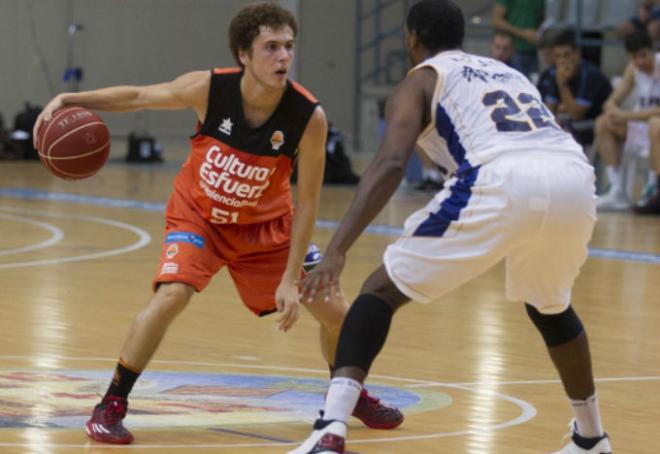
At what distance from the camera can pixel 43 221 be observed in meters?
12.0

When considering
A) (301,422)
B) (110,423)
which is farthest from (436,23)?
(110,423)

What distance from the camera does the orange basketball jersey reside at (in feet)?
16.4

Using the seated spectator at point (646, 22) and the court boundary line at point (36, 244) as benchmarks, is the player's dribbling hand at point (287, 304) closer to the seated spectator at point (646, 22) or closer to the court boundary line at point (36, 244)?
the court boundary line at point (36, 244)

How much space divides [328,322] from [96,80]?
18.5 m

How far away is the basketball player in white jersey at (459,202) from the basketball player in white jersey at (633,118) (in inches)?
353

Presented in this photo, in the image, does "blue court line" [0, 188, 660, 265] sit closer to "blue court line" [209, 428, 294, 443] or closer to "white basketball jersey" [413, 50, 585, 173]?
"blue court line" [209, 428, 294, 443]

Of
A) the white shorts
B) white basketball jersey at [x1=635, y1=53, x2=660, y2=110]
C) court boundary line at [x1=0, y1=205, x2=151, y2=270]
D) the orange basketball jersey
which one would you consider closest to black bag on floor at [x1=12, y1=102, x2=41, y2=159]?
court boundary line at [x1=0, y1=205, x2=151, y2=270]

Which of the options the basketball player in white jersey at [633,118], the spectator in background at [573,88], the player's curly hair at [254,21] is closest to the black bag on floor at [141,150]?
the spectator in background at [573,88]

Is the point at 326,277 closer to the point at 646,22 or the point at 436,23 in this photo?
the point at 436,23

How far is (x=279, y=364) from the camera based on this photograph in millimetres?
6168

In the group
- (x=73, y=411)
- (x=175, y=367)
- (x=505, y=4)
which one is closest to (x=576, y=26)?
(x=505, y=4)

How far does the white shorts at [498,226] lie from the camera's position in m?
4.12

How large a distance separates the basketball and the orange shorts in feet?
1.15

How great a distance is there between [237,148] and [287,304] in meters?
0.59
